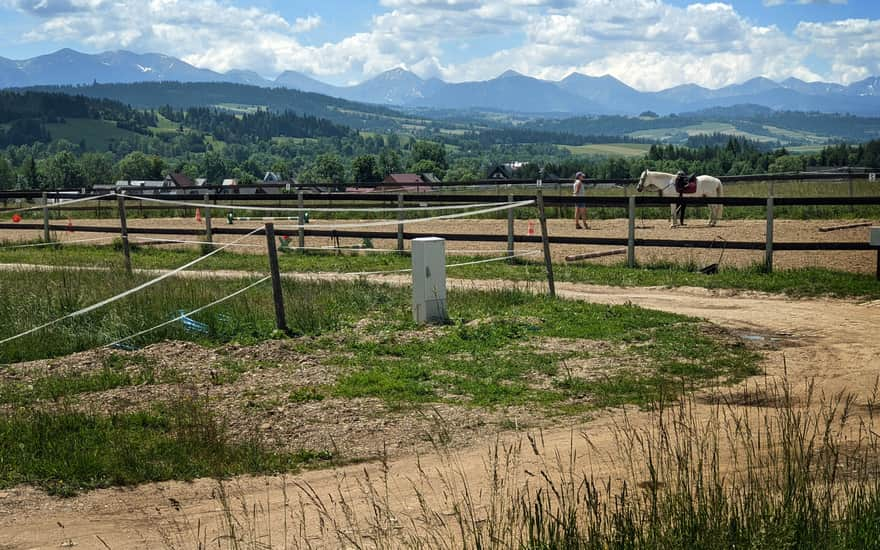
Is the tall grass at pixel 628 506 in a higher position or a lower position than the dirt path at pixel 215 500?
higher

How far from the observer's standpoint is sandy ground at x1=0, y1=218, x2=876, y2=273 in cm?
2019

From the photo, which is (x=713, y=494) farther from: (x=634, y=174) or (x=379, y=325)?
(x=634, y=174)

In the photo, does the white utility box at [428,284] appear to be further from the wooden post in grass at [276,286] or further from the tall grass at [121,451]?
the tall grass at [121,451]

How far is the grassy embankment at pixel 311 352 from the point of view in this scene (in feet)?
25.2

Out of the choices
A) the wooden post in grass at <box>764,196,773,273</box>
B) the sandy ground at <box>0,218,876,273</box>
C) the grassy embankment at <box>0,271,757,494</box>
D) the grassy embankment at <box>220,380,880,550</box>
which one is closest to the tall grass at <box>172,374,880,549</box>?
the grassy embankment at <box>220,380,880,550</box>

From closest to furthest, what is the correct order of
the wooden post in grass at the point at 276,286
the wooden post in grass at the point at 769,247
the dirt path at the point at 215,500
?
the dirt path at the point at 215,500
the wooden post in grass at the point at 276,286
the wooden post in grass at the point at 769,247

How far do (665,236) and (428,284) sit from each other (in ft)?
45.3

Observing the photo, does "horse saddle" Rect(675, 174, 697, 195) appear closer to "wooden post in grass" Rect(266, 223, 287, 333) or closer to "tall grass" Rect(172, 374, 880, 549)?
"wooden post in grass" Rect(266, 223, 287, 333)

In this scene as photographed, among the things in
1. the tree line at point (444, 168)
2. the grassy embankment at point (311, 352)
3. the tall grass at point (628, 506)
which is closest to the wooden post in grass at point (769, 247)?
the grassy embankment at point (311, 352)

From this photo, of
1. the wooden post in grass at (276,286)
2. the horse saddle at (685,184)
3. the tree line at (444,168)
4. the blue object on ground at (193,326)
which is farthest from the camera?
the tree line at (444,168)

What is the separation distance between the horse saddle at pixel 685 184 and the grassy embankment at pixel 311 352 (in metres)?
17.1

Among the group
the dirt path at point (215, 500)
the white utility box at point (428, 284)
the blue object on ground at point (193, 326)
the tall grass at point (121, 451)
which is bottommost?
the dirt path at point (215, 500)

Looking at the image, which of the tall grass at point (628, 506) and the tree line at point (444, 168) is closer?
the tall grass at point (628, 506)

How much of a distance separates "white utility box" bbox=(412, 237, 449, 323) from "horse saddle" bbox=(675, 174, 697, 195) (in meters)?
19.1
